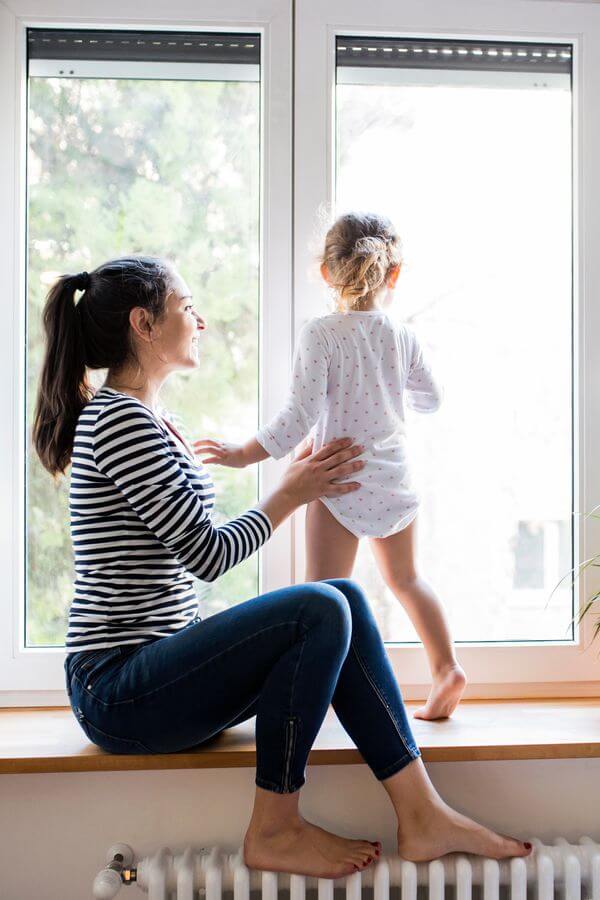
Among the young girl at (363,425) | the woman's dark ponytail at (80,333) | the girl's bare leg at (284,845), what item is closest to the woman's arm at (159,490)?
the woman's dark ponytail at (80,333)

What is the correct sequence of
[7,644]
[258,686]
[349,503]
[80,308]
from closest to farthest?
[258,686] → [80,308] → [349,503] → [7,644]

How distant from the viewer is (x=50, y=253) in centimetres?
169

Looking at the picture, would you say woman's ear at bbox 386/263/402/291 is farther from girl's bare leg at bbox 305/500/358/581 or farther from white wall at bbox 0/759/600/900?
white wall at bbox 0/759/600/900

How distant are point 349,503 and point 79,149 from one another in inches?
36.1

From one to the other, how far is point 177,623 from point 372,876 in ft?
1.67

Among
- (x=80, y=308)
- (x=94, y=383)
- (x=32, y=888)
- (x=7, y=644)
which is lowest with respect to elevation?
(x=32, y=888)

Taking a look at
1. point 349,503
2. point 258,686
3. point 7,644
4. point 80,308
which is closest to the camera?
point 258,686

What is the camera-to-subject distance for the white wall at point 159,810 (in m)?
1.41

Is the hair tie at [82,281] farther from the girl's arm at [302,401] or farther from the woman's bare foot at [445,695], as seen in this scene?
the woman's bare foot at [445,695]

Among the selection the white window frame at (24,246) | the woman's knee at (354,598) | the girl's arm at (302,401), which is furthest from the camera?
the white window frame at (24,246)

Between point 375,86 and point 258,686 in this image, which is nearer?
point 258,686

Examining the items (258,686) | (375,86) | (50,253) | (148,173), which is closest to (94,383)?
(50,253)

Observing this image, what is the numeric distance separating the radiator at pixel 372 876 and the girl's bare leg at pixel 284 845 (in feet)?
0.07

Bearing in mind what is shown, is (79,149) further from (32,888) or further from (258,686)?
(32,888)
